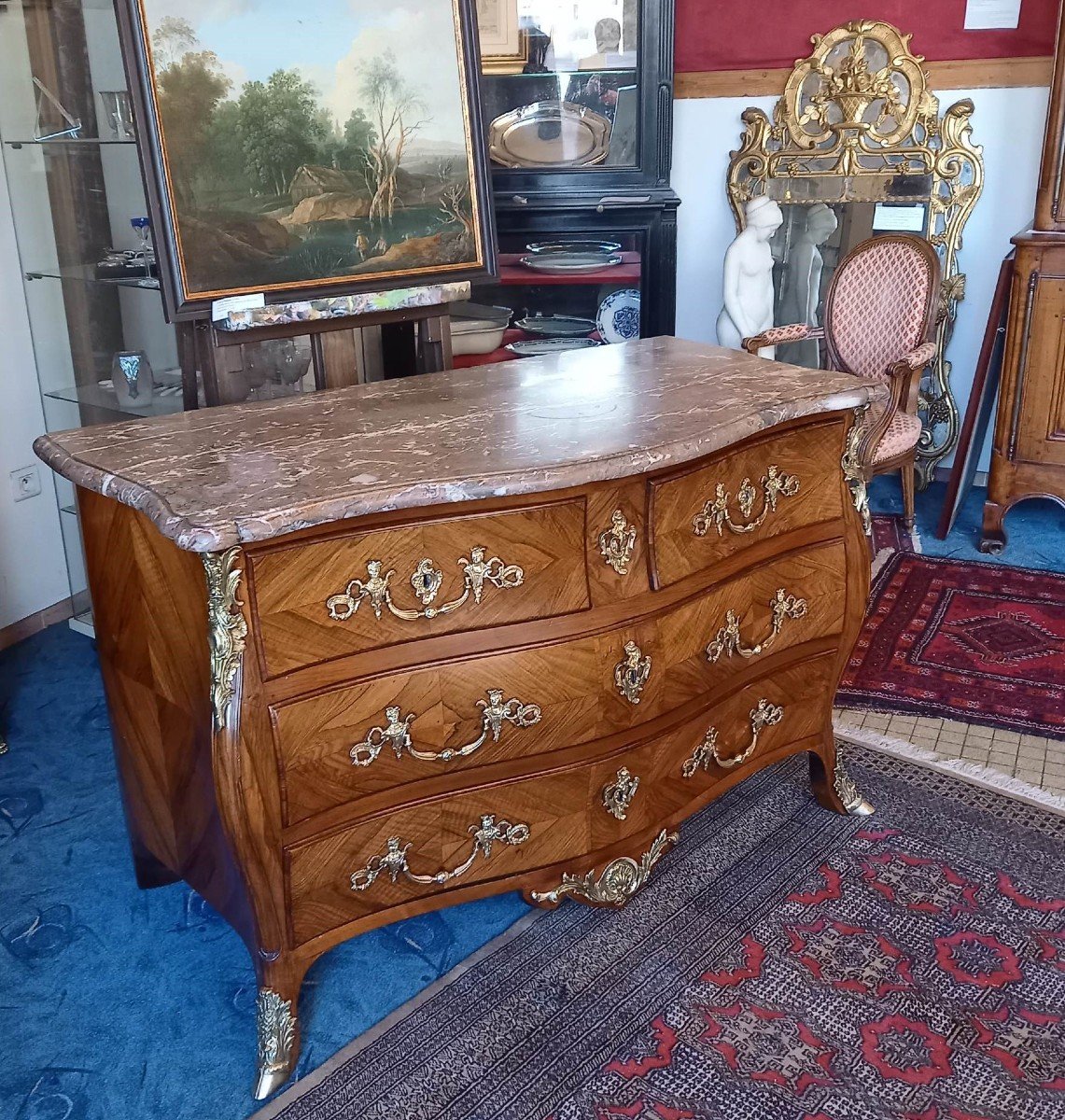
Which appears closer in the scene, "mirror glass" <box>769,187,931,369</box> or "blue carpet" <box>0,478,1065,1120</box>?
"blue carpet" <box>0,478,1065,1120</box>

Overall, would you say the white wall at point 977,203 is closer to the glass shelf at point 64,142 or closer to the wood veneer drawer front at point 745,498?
the glass shelf at point 64,142

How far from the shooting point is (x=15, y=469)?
11.3 ft

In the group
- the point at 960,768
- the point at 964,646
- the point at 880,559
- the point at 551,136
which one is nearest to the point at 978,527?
the point at 880,559

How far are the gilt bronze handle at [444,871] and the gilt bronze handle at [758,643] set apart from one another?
502 millimetres

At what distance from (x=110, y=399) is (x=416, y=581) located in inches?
79.1

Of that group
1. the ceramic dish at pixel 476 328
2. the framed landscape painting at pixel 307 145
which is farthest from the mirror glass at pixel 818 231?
the framed landscape painting at pixel 307 145

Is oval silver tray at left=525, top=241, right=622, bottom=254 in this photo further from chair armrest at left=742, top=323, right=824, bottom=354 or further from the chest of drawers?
the chest of drawers

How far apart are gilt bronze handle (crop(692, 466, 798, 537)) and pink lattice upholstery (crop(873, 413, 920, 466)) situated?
190 cm

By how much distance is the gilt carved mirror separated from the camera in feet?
14.9

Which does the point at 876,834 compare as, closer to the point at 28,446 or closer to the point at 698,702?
the point at 698,702

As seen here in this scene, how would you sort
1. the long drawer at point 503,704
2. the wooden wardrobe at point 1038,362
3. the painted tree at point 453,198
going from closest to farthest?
1. the long drawer at point 503,704
2. the painted tree at point 453,198
3. the wooden wardrobe at point 1038,362

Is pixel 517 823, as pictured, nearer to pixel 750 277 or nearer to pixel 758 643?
pixel 758 643

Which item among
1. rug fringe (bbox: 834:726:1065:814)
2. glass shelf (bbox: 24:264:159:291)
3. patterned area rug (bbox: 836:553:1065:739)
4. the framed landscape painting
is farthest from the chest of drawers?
glass shelf (bbox: 24:264:159:291)

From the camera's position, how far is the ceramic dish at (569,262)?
15.0 feet
